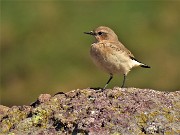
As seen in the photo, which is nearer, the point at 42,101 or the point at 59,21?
the point at 42,101

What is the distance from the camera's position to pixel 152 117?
6719 millimetres

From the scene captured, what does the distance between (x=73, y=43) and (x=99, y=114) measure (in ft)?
44.6

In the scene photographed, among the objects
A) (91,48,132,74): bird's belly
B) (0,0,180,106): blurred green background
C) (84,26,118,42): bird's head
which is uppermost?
(0,0,180,106): blurred green background

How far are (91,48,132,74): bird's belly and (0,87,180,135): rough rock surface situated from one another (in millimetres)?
2697

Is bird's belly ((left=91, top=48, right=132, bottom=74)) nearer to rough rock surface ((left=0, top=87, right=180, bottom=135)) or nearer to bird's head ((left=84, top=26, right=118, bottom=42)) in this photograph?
bird's head ((left=84, top=26, right=118, bottom=42))

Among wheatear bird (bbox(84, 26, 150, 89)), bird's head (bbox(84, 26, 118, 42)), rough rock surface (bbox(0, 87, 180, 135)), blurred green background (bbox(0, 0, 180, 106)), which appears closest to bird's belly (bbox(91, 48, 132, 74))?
wheatear bird (bbox(84, 26, 150, 89))

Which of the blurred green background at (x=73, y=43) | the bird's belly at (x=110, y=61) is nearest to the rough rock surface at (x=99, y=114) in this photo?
the bird's belly at (x=110, y=61)

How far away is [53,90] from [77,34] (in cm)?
365

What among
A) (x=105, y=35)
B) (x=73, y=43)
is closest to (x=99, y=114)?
(x=105, y=35)

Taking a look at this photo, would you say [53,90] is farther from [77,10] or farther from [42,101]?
[42,101]

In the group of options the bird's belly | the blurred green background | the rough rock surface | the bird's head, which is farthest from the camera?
the blurred green background

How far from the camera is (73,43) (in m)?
20.3

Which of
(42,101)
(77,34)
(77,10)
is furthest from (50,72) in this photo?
(42,101)

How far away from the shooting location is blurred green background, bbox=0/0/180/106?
1806 centimetres
